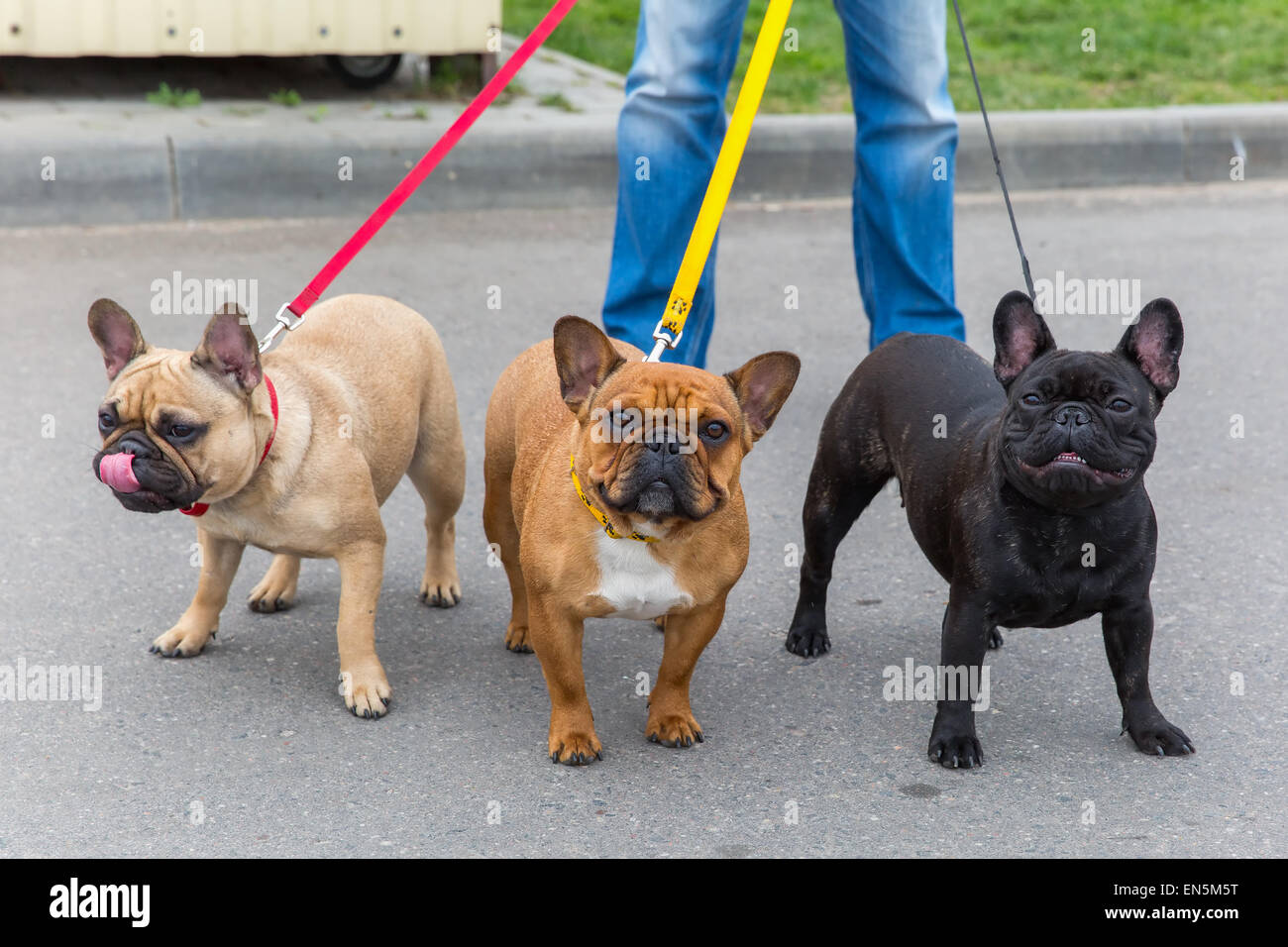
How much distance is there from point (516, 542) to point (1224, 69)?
844cm

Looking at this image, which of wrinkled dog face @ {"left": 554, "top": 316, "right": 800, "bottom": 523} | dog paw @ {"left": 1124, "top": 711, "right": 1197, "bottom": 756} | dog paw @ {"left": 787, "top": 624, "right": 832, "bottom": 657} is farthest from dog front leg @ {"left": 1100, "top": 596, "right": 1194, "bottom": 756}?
wrinkled dog face @ {"left": 554, "top": 316, "right": 800, "bottom": 523}

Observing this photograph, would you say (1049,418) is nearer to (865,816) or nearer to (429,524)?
(865,816)

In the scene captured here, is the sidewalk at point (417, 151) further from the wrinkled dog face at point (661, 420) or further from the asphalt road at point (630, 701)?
the wrinkled dog face at point (661, 420)

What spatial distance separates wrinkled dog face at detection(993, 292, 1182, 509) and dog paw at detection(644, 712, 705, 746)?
967 millimetres

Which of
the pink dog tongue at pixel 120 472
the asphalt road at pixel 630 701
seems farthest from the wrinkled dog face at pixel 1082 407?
the pink dog tongue at pixel 120 472

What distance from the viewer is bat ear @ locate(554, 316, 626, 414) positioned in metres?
3.27

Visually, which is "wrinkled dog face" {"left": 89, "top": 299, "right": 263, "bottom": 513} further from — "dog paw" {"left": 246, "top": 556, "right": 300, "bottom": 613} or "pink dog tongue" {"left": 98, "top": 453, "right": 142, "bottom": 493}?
"dog paw" {"left": 246, "top": 556, "right": 300, "bottom": 613}

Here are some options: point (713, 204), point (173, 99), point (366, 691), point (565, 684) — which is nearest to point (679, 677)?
point (565, 684)

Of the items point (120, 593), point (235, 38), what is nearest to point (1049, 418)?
point (120, 593)

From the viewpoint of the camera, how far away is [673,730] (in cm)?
359

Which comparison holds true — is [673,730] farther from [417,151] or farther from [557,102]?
[557,102]

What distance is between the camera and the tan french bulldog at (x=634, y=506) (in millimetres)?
3119

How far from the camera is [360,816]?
324 cm

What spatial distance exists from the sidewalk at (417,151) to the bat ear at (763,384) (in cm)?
512
